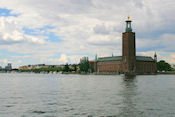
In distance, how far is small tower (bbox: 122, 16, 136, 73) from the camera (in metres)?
127

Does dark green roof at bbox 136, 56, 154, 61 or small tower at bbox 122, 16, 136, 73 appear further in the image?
dark green roof at bbox 136, 56, 154, 61

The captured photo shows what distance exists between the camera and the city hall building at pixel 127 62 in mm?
127375

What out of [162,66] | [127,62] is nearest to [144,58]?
[162,66]

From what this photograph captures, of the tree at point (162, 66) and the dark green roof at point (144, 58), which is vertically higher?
the dark green roof at point (144, 58)

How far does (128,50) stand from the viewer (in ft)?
417

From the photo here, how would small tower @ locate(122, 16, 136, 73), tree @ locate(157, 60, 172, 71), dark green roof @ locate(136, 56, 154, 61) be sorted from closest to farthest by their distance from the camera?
small tower @ locate(122, 16, 136, 73), dark green roof @ locate(136, 56, 154, 61), tree @ locate(157, 60, 172, 71)

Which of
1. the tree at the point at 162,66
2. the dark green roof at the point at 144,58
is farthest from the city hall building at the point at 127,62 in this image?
the tree at the point at 162,66

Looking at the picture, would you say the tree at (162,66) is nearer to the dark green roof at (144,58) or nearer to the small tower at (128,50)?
the dark green roof at (144,58)

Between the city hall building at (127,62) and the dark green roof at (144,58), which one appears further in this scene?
the dark green roof at (144,58)

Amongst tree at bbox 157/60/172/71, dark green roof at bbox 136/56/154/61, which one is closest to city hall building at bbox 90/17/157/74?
dark green roof at bbox 136/56/154/61

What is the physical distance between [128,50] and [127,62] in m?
5.95

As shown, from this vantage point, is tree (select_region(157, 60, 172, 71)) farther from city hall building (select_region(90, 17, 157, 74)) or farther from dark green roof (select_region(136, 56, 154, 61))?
dark green roof (select_region(136, 56, 154, 61))

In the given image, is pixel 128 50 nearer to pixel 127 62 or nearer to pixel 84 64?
pixel 127 62

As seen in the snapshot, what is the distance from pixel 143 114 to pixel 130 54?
114m
